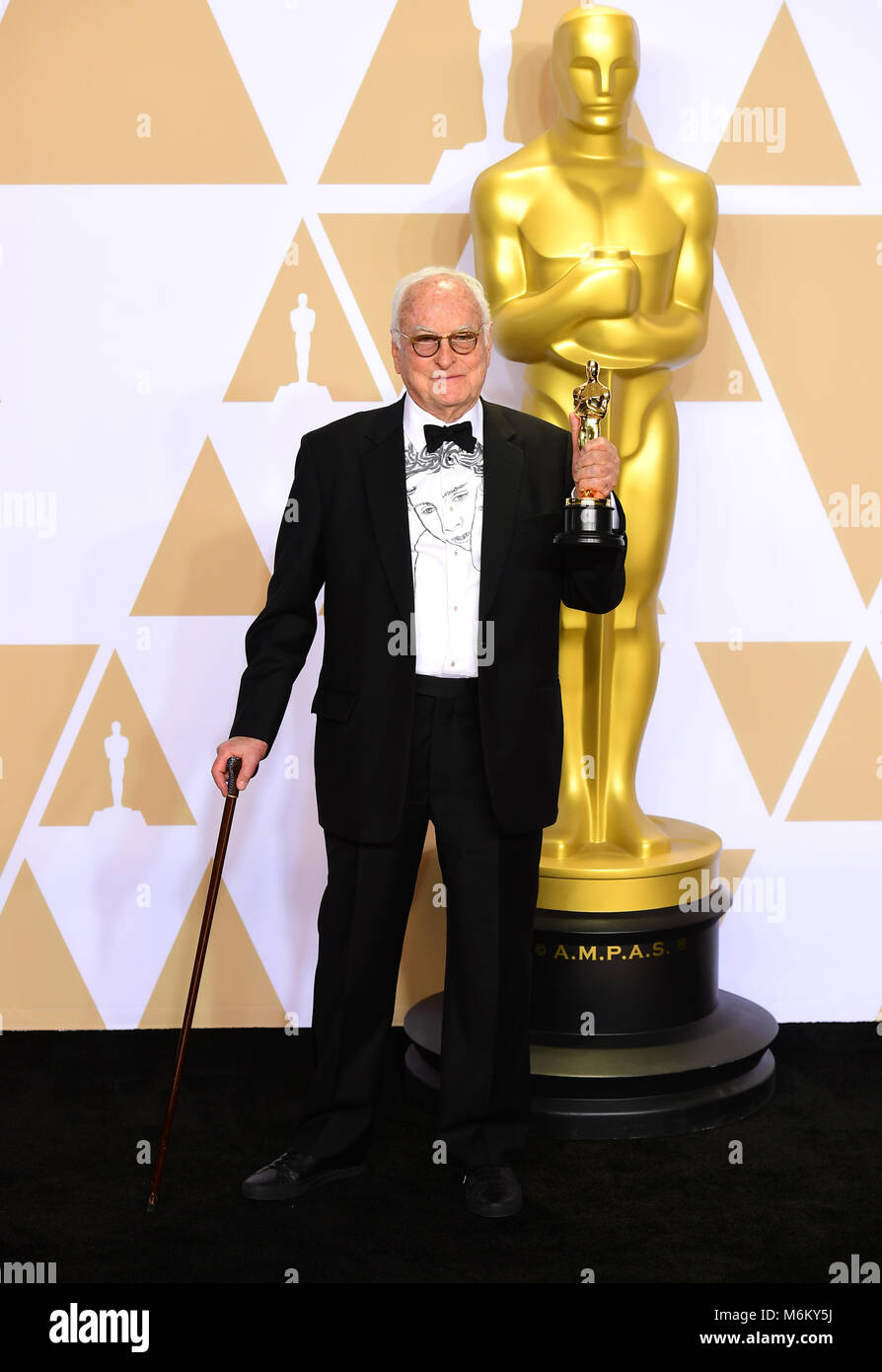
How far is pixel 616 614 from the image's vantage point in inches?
141

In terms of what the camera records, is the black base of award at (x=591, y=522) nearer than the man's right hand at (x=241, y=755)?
Yes

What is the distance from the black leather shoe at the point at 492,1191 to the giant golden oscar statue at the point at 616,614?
16.1 inches

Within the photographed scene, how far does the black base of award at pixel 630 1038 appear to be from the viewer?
3311 millimetres

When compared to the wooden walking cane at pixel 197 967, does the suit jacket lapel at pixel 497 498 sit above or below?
above

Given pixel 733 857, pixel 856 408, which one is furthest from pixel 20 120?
pixel 733 857

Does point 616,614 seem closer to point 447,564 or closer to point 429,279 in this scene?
point 447,564

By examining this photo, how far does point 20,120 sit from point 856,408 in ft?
8.15

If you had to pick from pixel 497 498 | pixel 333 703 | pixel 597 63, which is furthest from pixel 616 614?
pixel 597 63

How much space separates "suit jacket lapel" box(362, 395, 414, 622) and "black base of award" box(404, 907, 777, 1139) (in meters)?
1.04

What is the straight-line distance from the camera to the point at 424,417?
9.64ft

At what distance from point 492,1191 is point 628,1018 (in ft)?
2.32

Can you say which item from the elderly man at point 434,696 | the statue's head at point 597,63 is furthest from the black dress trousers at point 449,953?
the statue's head at point 597,63

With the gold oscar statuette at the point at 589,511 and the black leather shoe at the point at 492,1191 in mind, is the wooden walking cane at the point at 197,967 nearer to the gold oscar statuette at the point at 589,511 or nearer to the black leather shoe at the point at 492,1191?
the black leather shoe at the point at 492,1191
